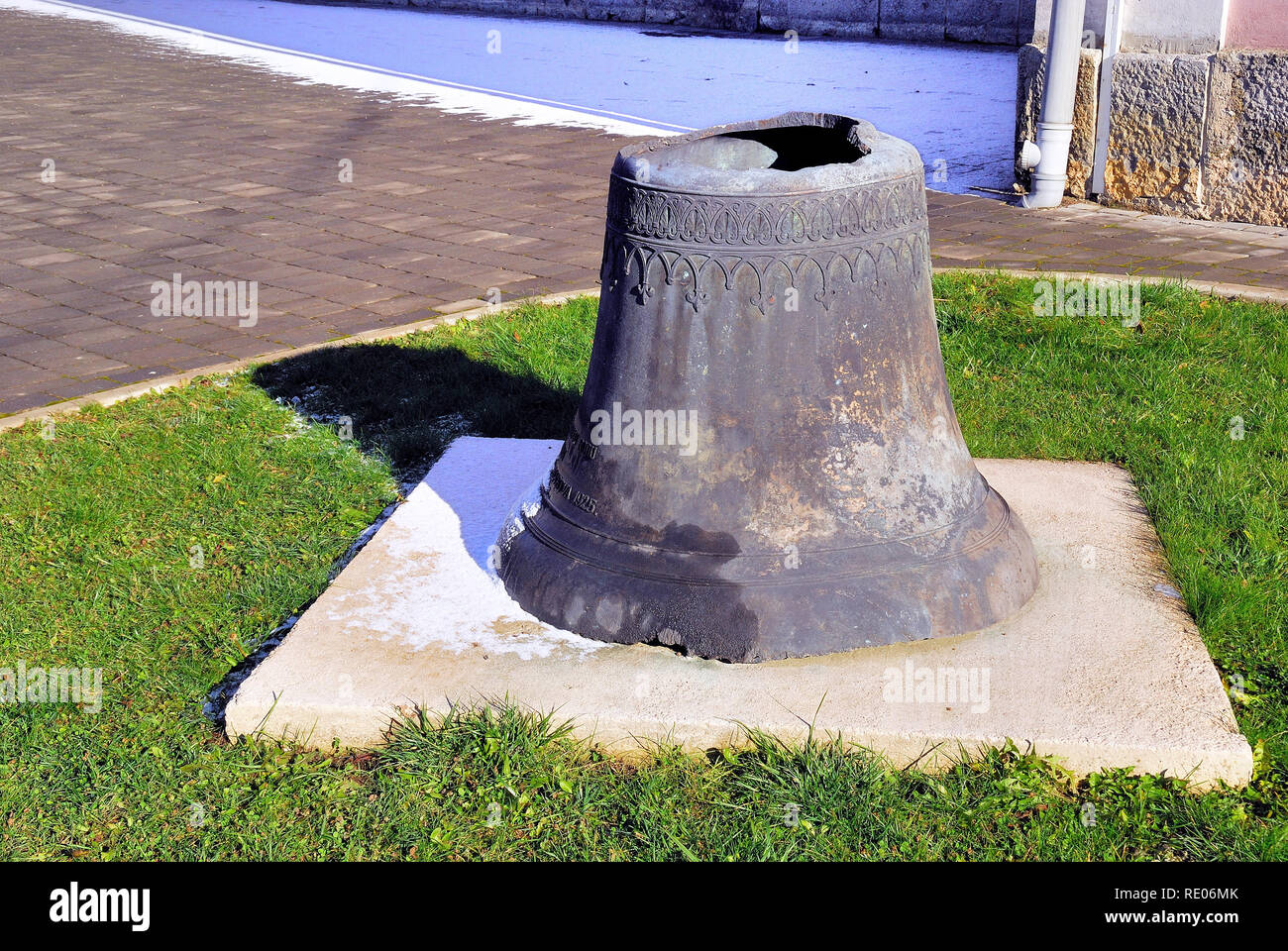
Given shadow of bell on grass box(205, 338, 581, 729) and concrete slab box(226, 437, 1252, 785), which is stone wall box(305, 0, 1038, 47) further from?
concrete slab box(226, 437, 1252, 785)

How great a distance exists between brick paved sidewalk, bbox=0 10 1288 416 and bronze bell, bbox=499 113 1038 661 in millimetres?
2659

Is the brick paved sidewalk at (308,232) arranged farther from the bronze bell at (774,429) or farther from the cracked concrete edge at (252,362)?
the bronze bell at (774,429)

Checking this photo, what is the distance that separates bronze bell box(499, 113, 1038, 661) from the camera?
2.99 meters

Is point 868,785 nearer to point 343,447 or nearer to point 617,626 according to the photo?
point 617,626

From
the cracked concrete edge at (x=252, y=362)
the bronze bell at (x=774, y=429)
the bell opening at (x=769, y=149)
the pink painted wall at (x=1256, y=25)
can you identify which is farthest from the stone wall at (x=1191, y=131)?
the bronze bell at (x=774, y=429)

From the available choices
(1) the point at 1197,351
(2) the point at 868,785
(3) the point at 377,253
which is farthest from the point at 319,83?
(2) the point at 868,785

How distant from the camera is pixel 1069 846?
2580 mm

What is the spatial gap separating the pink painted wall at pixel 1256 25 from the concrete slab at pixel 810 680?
13.9ft

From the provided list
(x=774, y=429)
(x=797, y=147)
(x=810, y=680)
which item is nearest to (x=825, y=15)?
(x=797, y=147)

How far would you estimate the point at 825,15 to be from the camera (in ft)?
50.3

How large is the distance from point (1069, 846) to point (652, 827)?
2.72 feet

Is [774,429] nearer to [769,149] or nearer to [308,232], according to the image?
[769,149]

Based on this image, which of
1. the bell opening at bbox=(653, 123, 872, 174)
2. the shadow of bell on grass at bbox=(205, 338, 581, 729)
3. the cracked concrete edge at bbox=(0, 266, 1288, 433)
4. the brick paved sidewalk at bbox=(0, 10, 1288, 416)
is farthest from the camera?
the brick paved sidewalk at bbox=(0, 10, 1288, 416)

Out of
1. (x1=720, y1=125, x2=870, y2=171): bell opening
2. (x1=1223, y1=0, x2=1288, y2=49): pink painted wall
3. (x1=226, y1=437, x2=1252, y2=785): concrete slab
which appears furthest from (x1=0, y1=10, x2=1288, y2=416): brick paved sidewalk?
(x1=720, y1=125, x2=870, y2=171): bell opening
